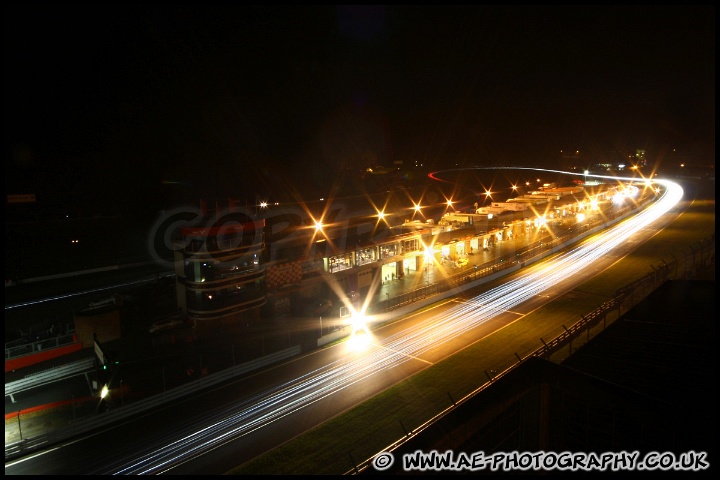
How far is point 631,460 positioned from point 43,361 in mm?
14636

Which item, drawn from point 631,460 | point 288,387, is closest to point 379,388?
point 288,387

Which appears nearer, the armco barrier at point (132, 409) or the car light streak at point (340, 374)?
the car light streak at point (340, 374)

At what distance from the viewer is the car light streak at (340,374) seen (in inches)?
337

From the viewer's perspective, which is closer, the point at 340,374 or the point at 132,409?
the point at 132,409

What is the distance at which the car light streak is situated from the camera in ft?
28.1

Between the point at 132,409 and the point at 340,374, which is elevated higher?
the point at 340,374

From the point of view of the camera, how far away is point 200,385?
1088 cm

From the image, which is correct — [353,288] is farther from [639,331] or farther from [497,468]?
[497,468]

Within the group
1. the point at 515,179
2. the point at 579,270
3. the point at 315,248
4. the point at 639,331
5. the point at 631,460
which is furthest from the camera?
the point at 515,179

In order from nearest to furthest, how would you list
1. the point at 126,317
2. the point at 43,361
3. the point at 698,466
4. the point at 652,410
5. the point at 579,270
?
1. the point at 698,466
2. the point at 652,410
3. the point at 43,361
4. the point at 126,317
5. the point at 579,270

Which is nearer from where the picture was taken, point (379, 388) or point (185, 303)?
point (379, 388)

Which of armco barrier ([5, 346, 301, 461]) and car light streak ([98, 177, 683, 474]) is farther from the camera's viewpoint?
armco barrier ([5, 346, 301, 461])

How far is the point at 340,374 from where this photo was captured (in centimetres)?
1139

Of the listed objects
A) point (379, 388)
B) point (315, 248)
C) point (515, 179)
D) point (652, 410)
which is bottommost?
point (379, 388)
